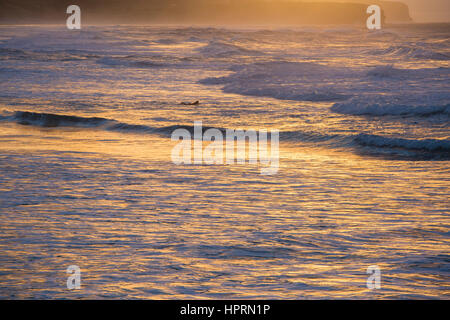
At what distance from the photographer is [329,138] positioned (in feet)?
40.7

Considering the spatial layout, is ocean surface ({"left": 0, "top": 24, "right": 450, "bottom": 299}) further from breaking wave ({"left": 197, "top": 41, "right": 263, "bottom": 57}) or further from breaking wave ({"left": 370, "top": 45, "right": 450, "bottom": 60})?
breaking wave ({"left": 197, "top": 41, "right": 263, "bottom": 57})

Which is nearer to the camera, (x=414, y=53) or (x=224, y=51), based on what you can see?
(x=414, y=53)

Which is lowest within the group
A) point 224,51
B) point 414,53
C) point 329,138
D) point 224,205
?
point 224,205

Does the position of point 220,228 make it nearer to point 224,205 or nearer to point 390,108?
point 224,205

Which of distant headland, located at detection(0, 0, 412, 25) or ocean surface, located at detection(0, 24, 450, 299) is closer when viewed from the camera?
ocean surface, located at detection(0, 24, 450, 299)

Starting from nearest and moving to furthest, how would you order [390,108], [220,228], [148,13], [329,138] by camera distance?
[220,228] → [329,138] → [390,108] → [148,13]

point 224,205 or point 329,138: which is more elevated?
point 329,138

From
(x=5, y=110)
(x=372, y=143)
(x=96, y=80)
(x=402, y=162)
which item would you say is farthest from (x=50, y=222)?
(x=96, y=80)

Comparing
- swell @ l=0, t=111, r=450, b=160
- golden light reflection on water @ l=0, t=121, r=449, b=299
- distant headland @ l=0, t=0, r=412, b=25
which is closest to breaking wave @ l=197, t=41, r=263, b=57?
swell @ l=0, t=111, r=450, b=160

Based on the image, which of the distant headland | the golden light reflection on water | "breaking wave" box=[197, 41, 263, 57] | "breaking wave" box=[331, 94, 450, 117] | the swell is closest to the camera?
the golden light reflection on water

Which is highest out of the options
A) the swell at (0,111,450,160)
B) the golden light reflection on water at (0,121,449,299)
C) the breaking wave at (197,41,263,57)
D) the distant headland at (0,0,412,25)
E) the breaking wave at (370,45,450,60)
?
the distant headland at (0,0,412,25)

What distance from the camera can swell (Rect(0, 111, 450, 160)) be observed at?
36.3 ft

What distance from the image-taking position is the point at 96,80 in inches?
1014

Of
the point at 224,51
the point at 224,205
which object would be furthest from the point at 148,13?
A: the point at 224,205
